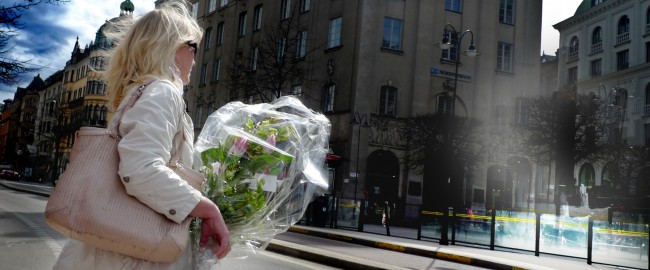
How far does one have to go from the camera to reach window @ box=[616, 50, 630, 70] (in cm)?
5481

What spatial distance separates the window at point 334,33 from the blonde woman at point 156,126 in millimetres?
30649

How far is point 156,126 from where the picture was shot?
1.84 metres

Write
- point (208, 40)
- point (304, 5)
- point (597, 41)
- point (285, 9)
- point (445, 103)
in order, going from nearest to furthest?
1. point (445, 103)
2. point (304, 5)
3. point (285, 9)
4. point (208, 40)
5. point (597, 41)

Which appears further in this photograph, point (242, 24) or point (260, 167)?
point (242, 24)

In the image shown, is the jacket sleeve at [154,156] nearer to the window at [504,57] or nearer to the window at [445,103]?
the window at [445,103]

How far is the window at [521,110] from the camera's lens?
3503cm

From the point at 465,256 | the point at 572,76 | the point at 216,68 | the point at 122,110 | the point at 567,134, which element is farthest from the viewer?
the point at 572,76

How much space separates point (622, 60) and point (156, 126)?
6212 cm

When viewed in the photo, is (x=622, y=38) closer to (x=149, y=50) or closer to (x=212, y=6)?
(x=212, y=6)

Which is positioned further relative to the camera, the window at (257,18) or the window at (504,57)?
the window at (257,18)

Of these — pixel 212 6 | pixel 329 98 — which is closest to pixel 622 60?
pixel 329 98

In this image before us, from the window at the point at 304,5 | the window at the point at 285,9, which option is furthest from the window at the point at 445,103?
the window at the point at 285,9

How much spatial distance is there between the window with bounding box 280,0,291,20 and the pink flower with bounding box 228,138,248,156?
35.9m

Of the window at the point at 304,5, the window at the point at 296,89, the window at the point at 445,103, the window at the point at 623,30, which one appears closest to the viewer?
the window at the point at 445,103
